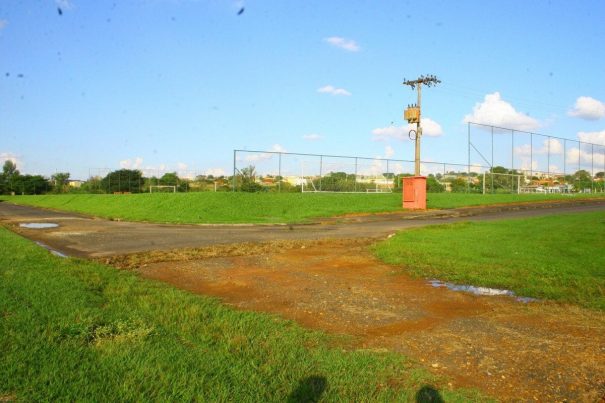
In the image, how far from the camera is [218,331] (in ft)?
15.9

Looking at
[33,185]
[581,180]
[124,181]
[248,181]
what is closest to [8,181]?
[33,185]

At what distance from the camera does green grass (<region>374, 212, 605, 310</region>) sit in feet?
23.5

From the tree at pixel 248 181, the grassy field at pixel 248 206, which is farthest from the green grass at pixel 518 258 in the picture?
the tree at pixel 248 181

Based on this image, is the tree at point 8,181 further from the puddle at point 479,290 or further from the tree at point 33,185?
the puddle at point 479,290

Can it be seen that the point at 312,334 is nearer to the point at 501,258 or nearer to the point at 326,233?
the point at 501,258

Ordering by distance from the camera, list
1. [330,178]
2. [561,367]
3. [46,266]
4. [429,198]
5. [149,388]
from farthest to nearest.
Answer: [330,178]
[429,198]
[46,266]
[561,367]
[149,388]

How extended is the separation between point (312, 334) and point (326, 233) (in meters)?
11.0

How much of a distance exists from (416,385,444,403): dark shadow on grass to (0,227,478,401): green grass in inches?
2.2

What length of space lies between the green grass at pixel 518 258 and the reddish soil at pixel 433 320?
66cm

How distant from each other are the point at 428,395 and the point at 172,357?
6.81 feet

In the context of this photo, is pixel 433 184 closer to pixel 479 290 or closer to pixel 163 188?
pixel 163 188

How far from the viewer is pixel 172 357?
3.96 m

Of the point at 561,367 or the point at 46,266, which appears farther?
the point at 46,266

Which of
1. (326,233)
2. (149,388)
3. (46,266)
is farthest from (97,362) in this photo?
(326,233)
